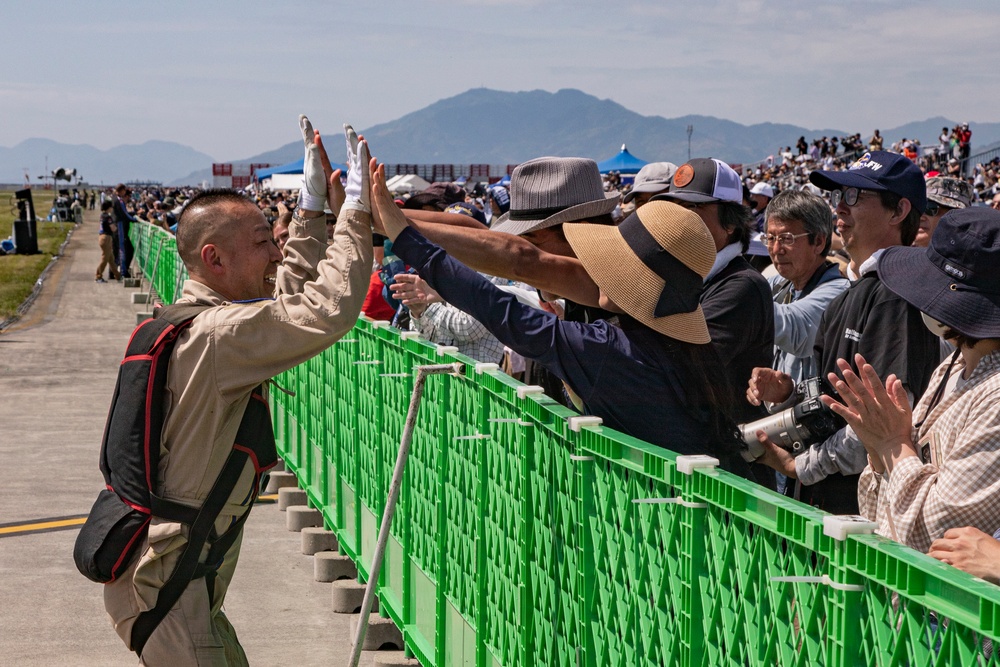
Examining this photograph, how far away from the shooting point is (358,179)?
135 inches

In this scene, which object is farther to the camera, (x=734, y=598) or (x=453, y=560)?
(x=453, y=560)

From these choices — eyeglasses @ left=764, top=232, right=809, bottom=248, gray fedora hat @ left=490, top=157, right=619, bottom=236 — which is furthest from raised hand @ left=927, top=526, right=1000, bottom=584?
eyeglasses @ left=764, top=232, right=809, bottom=248

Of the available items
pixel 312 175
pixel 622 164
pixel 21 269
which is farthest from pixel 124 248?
pixel 312 175

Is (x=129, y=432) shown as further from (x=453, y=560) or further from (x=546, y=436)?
(x=453, y=560)

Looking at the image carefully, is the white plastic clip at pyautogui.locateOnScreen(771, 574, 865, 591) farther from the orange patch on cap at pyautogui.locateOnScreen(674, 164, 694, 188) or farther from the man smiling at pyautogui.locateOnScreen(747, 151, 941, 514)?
the orange patch on cap at pyautogui.locateOnScreen(674, 164, 694, 188)

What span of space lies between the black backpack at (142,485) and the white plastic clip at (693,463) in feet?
5.05

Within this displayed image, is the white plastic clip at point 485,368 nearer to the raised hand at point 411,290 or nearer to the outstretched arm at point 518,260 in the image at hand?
the raised hand at point 411,290

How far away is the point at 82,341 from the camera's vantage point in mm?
20016

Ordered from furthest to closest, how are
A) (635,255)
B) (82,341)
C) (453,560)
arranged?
(82,341) < (453,560) < (635,255)

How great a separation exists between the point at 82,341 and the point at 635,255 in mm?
18388

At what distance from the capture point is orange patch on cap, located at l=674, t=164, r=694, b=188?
14.5 feet

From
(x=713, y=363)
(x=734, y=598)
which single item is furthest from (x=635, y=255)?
(x=734, y=598)

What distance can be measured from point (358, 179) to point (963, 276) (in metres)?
1.69

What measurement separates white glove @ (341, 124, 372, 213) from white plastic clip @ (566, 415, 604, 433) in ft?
2.86
